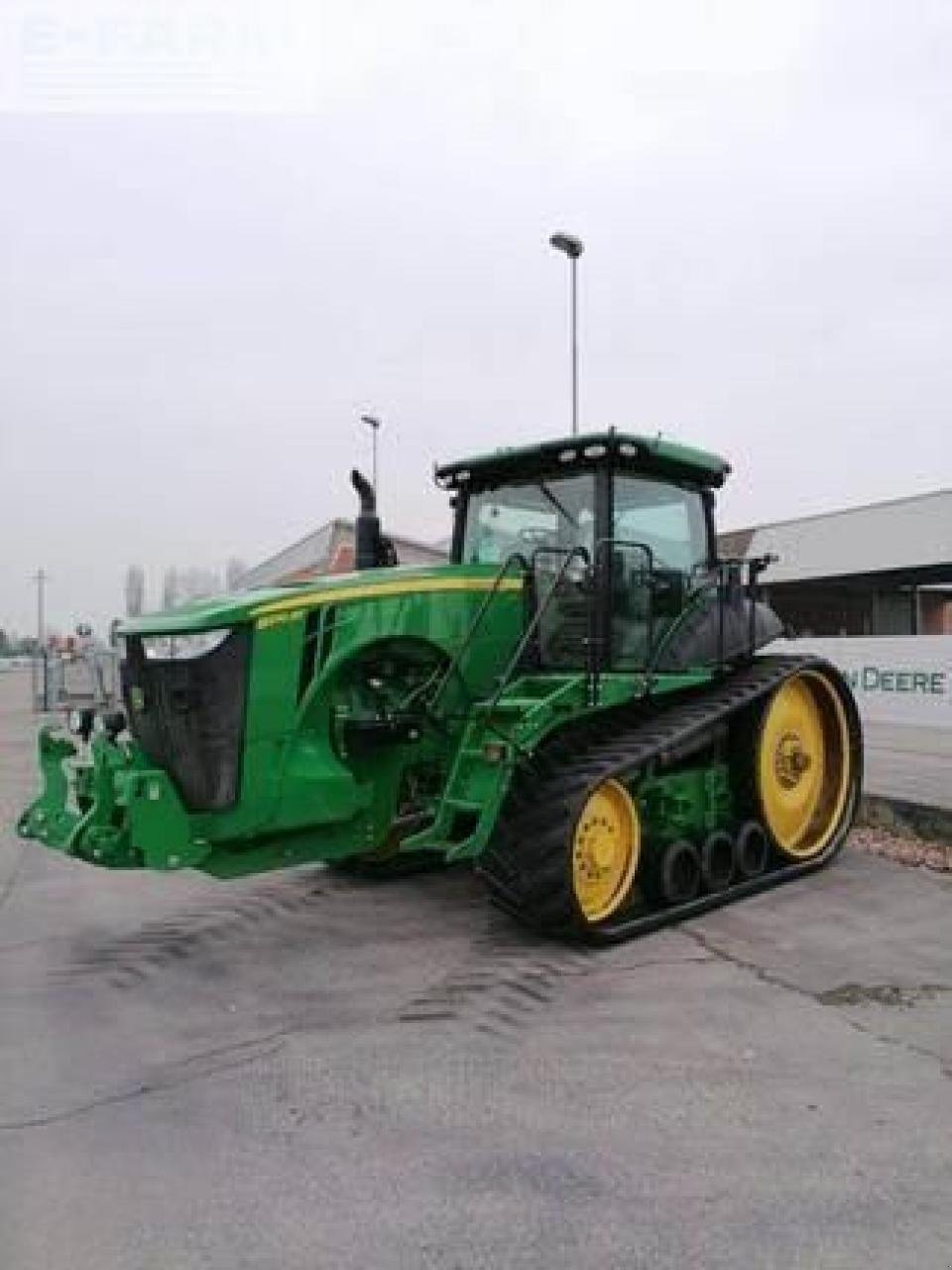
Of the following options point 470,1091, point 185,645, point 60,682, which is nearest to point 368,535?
point 185,645

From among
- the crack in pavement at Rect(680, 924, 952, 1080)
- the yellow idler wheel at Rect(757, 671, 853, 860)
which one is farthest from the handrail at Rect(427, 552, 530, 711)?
the yellow idler wheel at Rect(757, 671, 853, 860)

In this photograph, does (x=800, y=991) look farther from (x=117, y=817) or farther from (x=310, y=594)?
(x=117, y=817)

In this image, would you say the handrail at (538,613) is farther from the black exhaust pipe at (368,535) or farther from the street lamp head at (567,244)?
the street lamp head at (567,244)

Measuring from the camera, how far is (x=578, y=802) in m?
6.11

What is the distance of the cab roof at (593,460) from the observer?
23.5 ft

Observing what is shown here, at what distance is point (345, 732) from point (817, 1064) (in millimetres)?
2844

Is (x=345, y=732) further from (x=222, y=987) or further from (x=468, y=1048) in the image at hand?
(x=468, y=1048)

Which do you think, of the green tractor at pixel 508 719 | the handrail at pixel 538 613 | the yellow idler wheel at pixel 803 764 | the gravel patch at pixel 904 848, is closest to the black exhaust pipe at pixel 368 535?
the green tractor at pixel 508 719

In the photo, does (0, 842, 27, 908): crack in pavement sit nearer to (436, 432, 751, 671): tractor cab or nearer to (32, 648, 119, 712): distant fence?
(436, 432, 751, 671): tractor cab

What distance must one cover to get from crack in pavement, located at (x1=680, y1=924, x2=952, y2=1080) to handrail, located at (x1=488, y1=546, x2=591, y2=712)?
164 centimetres

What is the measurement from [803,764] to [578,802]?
281 centimetres

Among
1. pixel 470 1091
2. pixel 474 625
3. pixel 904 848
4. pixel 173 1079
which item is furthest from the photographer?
pixel 904 848

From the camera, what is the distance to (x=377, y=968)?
6.00m

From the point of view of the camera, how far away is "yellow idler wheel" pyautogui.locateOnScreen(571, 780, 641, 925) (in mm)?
6258
